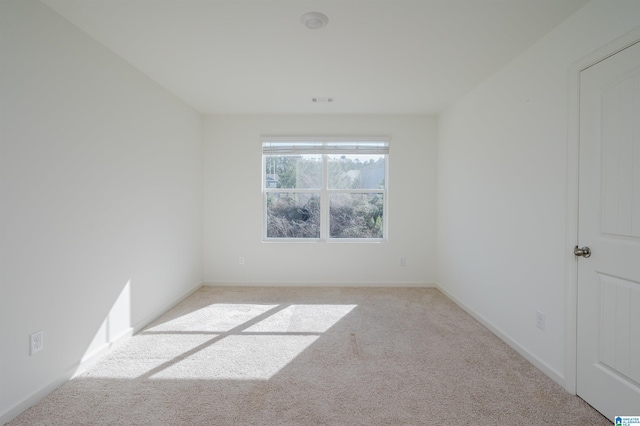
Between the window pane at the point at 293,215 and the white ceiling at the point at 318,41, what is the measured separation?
1.50m

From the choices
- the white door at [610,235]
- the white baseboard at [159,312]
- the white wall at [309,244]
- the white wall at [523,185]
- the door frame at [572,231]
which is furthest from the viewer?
the white wall at [309,244]

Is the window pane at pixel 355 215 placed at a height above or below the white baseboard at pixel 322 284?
above

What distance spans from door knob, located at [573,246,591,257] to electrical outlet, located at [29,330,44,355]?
3.42 meters

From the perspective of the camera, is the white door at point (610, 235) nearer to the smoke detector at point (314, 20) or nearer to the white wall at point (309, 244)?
the smoke detector at point (314, 20)

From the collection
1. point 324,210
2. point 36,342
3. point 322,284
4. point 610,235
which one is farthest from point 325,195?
point 36,342

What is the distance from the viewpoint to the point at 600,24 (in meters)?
1.77

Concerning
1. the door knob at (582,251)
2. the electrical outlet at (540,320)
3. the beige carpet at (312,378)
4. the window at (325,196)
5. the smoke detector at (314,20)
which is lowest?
the beige carpet at (312,378)

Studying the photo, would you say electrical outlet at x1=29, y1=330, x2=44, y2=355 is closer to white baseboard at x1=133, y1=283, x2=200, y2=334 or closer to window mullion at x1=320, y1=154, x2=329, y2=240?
white baseboard at x1=133, y1=283, x2=200, y2=334

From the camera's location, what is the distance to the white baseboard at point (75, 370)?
170cm

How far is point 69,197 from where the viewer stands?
206cm

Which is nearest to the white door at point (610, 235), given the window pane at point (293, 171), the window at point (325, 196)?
the window at point (325, 196)

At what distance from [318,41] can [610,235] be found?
2.29m

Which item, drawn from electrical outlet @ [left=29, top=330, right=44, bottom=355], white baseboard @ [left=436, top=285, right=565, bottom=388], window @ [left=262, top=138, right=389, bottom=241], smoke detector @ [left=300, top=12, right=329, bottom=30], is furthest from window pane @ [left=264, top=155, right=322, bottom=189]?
electrical outlet @ [left=29, top=330, right=44, bottom=355]

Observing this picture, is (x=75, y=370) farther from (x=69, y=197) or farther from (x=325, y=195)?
(x=325, y=195)
